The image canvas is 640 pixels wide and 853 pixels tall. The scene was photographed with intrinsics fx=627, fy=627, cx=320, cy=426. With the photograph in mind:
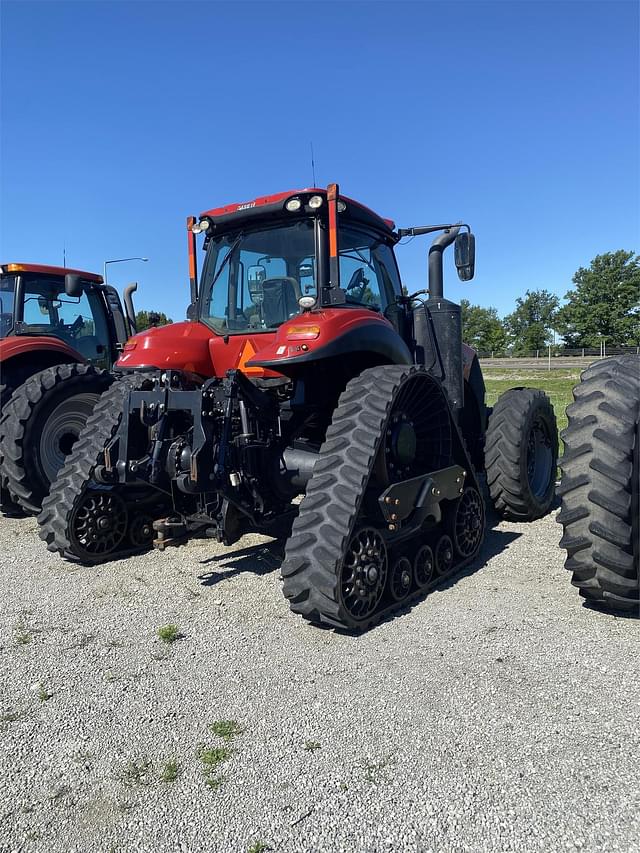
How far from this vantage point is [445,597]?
4.23 metres

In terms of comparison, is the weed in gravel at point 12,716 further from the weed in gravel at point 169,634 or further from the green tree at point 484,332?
the green tree at point 484,332

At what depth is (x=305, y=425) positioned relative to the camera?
15.8ft

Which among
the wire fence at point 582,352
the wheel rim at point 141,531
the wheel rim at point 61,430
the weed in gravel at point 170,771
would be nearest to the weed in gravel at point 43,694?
the weed in gravel at point 170,771

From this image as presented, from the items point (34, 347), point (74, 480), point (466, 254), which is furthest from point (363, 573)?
point (34, 347)

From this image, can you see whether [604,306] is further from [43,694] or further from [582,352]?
[43,694]

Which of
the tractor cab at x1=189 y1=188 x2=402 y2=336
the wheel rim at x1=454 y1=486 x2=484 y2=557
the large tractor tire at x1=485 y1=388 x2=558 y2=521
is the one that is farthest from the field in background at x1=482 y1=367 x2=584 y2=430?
the tractor cab at x1=189 y1=188 x2=402 y2=336

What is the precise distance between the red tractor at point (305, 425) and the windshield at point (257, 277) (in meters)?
0.01

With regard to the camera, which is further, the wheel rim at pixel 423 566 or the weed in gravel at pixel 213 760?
the wheel rim at pixel 423 566

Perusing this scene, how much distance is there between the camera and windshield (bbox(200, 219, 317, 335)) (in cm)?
489

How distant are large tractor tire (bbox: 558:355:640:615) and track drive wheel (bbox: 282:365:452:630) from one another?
1077 mm

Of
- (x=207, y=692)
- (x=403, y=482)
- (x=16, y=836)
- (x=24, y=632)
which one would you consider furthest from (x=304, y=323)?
(x=16, y=836)

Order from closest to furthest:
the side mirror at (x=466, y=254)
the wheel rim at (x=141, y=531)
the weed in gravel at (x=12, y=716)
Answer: the weed in gravel at (x=12, y=716), the wheel rim at (x=141, y=531), the side mirror at (x=466, y=254)

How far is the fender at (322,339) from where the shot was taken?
397cm

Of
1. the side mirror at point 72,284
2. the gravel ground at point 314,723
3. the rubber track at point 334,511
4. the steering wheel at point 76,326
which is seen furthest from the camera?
the steering wheel at point 76,326
